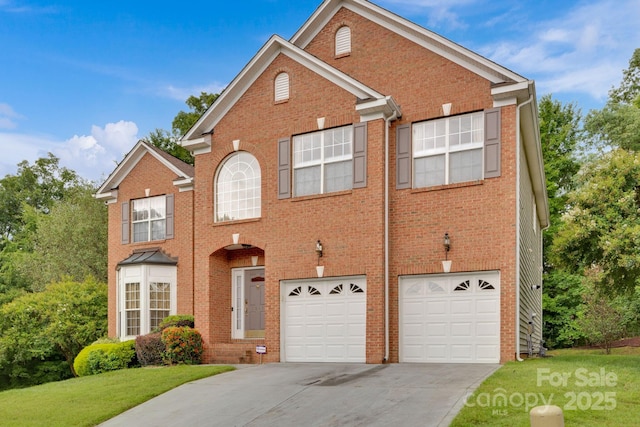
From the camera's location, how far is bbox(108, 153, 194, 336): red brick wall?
71.1 feet

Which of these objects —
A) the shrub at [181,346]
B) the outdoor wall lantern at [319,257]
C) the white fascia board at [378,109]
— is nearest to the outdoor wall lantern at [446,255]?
the outdoor wall lantern at [319,257]

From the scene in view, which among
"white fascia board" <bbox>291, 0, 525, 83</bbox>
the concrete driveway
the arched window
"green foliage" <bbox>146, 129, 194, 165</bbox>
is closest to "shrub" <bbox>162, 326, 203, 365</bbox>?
the arched window

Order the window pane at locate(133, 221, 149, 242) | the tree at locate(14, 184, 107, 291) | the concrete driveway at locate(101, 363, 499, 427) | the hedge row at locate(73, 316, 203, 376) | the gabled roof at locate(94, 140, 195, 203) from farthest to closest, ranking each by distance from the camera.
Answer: the tree at locate(14, 184, 107, 291)
the window pane at locate(133, 221, 149, 242)
the gabled roof at locate(94, 140, 195, 203)
the hedge row at locate(73, 316, 203, 376)
the concrete driveway at locate(101, 363, 499, 427)

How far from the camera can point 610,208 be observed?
13617 millimetres

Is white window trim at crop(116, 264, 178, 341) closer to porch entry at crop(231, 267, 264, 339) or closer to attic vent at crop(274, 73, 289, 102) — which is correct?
porch entry at crop(231, 267, 264, 339)

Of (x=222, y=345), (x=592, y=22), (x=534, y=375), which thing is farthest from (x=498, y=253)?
(x=592, y=22)

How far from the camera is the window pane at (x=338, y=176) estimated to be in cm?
1680

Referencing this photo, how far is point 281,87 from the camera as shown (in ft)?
59.4

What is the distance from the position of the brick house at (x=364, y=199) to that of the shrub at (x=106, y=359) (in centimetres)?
254

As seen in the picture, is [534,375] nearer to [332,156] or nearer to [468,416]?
[468,416]

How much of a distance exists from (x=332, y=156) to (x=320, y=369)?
5.54 m

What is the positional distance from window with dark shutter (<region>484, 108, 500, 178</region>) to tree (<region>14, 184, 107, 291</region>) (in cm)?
2209

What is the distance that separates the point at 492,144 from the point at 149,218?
42.5 feet

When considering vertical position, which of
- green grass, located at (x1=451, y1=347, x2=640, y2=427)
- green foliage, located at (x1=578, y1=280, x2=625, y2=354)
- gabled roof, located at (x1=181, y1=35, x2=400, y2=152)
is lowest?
green foliage, located at (x1=578, y1=280, x2=625, y2=354)
